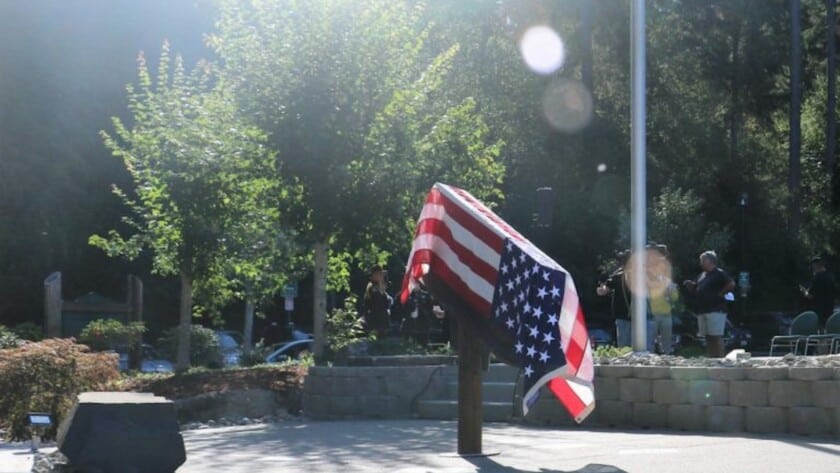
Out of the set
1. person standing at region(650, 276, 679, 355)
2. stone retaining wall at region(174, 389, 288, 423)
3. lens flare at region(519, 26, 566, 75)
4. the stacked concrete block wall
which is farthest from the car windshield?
the stacked concrete block wall

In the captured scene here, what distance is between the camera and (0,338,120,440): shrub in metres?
13.3

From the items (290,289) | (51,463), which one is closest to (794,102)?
(290,289)

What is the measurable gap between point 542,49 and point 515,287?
34.1 meters

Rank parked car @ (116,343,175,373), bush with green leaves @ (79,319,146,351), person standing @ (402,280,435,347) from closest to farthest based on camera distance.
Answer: person standing @ (402,280,435,347) < bush with green leaves @ (79,319,146,351) < parked car @ (116,343,175,373)

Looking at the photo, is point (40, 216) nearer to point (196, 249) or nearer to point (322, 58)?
point (196, 249)

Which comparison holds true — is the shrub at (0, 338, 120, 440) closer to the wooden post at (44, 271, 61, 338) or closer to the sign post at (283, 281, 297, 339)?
the wooden post at (44, 271, 61, 338)

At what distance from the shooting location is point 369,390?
14.7 m

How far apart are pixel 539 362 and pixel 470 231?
1.30m

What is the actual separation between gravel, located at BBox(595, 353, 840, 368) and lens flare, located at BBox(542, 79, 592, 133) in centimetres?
2647

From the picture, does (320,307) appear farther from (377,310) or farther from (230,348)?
(230,348)

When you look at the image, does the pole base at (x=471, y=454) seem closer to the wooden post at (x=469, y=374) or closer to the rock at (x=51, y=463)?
the wooden post at (x=469, y=374)

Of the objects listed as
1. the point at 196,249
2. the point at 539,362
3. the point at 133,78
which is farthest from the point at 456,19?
the point at 539,362

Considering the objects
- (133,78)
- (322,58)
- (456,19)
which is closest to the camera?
(322,58)

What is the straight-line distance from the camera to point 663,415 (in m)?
12.3
